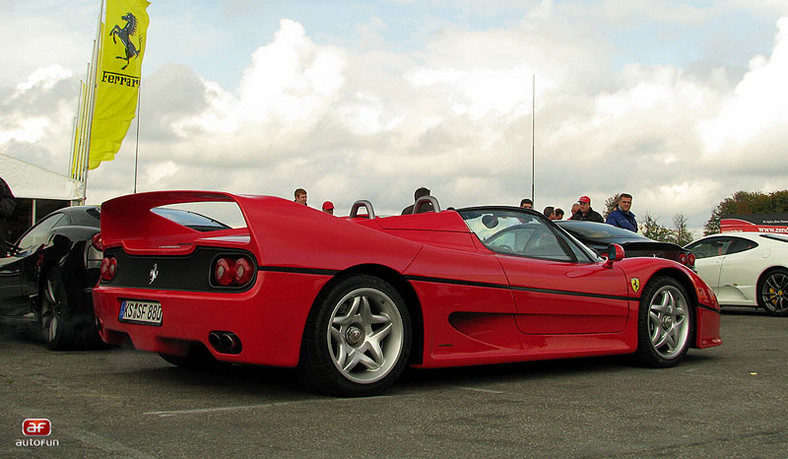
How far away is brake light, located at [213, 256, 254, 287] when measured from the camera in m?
4.04

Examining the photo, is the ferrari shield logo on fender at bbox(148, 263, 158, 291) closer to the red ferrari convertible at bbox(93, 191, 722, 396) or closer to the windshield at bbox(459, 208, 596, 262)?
the red ferrari convertible at bbox(93, 191, 722, 396)

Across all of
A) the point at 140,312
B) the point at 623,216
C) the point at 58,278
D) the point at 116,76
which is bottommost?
the point at 140,312

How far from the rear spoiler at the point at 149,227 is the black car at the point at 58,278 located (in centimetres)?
126

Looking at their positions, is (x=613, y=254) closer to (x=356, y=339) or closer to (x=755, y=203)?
(x=356, y=339)

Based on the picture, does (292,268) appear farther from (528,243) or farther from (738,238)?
(738,238)

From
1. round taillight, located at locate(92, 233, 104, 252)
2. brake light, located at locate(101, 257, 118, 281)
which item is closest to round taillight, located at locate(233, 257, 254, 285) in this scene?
brake light, located at locate(101, 257, 118, 281)

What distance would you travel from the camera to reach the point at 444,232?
5.00 metres

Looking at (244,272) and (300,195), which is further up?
(300,195)

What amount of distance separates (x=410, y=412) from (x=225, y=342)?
3.25 ft

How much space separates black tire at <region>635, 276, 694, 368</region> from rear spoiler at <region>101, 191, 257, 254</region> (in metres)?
2.87

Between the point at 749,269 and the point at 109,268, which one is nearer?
the point at 109,268

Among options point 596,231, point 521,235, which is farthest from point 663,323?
point 596,231

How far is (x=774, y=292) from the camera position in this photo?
37.7ft

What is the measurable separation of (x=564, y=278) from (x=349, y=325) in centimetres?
170
